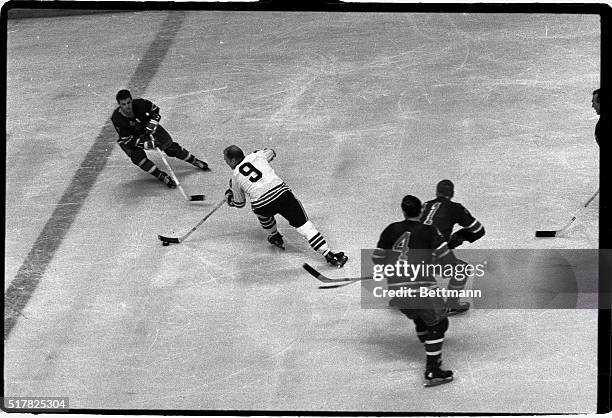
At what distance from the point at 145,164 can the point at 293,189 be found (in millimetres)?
722

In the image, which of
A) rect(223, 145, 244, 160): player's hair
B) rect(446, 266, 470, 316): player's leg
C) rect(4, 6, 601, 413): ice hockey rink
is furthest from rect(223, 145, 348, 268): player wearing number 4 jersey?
rect(446, 266, 470, 316): player's leg

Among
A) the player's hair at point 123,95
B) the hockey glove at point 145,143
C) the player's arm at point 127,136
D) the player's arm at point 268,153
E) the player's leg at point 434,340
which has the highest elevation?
the player's hair at point 123,95

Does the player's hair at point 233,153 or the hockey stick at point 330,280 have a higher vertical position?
the player's hair at point 233,153

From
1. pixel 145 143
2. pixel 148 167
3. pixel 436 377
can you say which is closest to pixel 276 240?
pixel 148 167

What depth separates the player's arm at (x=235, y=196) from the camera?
7.94m

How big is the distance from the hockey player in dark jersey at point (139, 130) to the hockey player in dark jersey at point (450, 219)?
4.57ft

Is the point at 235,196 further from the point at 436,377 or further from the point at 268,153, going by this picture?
the point at 436,377

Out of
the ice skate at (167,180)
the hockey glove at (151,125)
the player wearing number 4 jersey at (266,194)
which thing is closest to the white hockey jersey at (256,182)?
the player wearing number 4 jersey at (266,194)

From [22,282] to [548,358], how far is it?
2.30 metres

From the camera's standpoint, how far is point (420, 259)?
23.4 ft

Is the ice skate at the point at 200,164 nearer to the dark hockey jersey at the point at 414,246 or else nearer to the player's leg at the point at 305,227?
the player's leg at the point at 305,227

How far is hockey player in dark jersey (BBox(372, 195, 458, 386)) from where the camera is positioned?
23.5 feet
